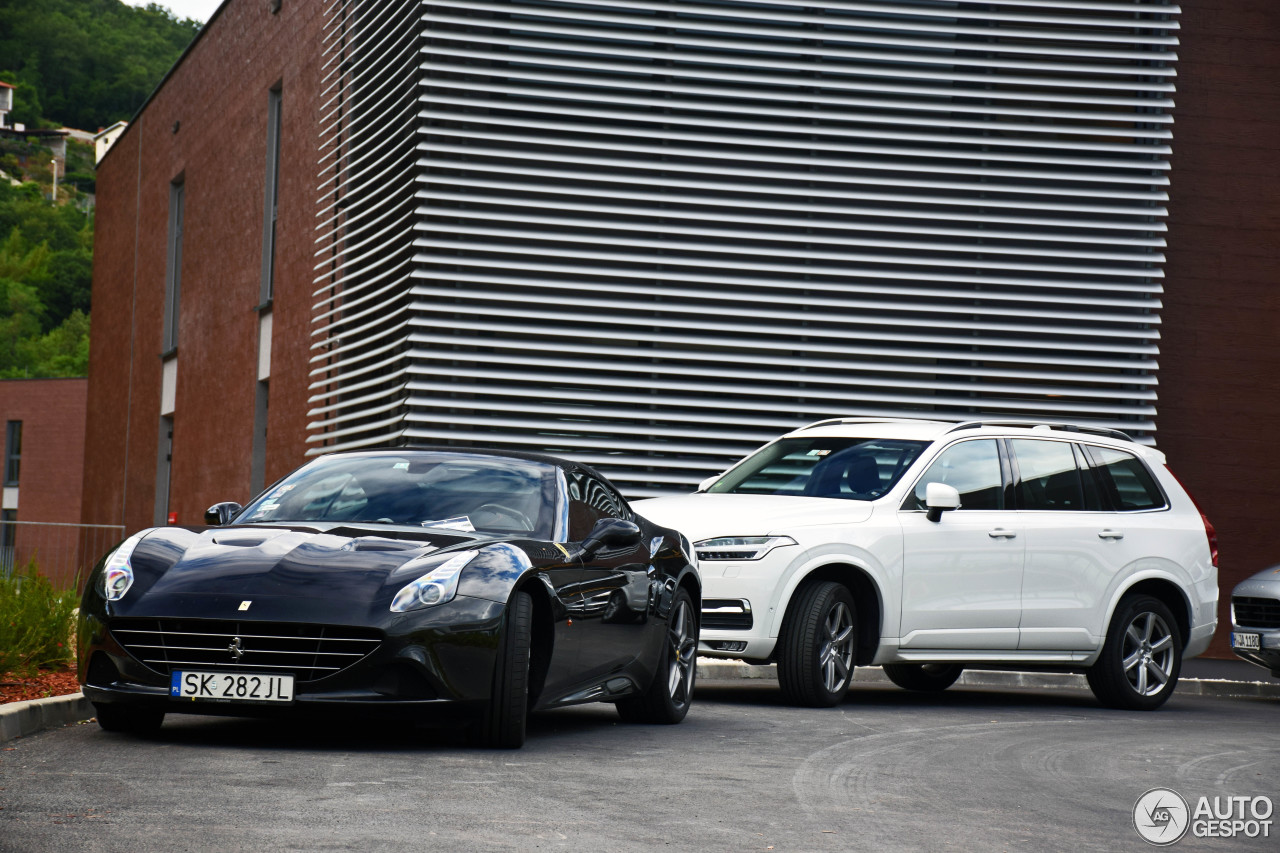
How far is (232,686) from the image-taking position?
6.36 metres

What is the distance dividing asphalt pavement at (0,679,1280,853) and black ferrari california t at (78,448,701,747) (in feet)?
0.84

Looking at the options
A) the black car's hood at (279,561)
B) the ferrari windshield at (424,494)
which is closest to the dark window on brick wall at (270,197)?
the ferrari windshield at (424,494)

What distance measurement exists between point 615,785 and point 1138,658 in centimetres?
599

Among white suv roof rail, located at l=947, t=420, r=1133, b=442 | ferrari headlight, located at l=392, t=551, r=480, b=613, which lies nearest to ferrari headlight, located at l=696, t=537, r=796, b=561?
white suv roof rail, located at l=947, t=420, r=1133, b=442

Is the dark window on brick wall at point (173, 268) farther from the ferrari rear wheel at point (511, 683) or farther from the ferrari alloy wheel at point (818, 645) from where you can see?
the ferrari rear wheel at point (511, 683)

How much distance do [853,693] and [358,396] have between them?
7143 mm

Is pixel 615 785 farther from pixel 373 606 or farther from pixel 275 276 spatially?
pixel 275 276

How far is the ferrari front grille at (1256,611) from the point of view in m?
12.8

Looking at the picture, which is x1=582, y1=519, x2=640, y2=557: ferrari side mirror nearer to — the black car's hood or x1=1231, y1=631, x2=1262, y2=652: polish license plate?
the black car's hood

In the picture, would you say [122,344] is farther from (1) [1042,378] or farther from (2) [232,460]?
(1) [1042,378]

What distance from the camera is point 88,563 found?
102 feet

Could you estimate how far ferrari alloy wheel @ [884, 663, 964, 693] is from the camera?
12117 mm

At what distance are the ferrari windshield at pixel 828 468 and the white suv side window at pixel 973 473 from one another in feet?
0.56

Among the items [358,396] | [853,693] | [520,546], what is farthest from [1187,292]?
[520,546]
